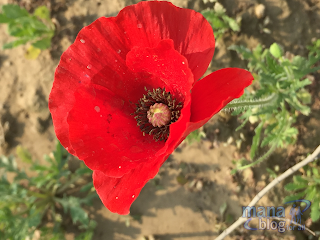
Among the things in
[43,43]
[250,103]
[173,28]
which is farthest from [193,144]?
[43,43]

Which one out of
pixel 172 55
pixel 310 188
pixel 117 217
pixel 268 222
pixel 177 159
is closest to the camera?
pixel 172 55

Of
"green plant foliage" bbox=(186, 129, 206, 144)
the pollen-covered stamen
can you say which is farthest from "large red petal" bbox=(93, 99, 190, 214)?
"green plant foliage" bbox=(186, 129, 206, 144)

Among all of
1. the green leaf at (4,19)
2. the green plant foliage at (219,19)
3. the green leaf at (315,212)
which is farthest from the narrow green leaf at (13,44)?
the green leaf at (315,212)

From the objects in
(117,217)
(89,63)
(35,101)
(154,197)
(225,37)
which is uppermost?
(89,63)

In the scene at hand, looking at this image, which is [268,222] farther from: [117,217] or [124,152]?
[124,152]

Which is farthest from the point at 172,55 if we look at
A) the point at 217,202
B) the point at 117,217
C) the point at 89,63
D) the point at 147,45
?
the point at 117,217

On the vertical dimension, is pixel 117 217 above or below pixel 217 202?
below
